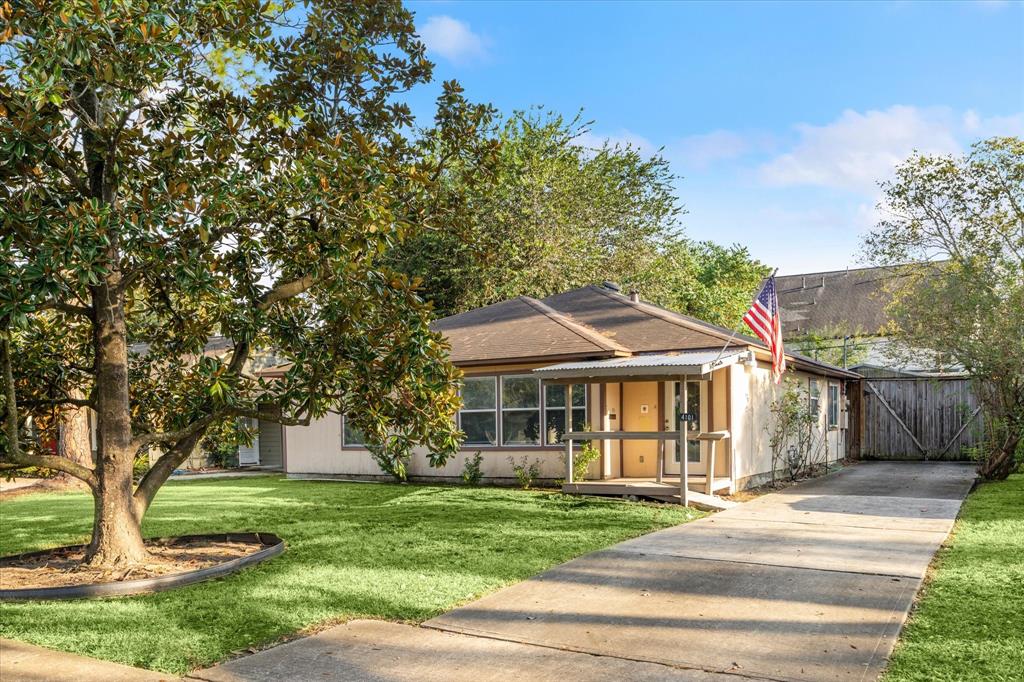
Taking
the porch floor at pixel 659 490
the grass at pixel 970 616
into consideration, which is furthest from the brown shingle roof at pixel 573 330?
the grass at pixel 970 616

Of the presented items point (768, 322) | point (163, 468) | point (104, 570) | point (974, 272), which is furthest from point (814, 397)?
point (104, 570)

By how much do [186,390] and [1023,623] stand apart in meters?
8.07

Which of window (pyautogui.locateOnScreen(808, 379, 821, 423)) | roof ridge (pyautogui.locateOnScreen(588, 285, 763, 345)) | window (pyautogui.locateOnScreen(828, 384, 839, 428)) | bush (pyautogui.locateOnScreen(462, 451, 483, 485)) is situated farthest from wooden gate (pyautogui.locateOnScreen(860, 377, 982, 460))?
bush (pyautogui.locateOnScreen(462, 451, 483, 485))

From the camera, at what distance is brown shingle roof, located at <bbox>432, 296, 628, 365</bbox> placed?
15.1 metres

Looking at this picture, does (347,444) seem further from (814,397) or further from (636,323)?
(814,397)

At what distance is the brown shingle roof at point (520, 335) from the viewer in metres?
15.1

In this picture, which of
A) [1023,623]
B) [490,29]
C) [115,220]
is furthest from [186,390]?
[490,29]

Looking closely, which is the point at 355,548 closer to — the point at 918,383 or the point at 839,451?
the point at 839,451

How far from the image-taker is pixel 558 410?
1542cm

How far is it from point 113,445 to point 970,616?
7279 millimetres

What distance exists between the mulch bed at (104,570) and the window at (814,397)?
13459 mm

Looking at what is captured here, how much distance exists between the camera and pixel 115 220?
630cm

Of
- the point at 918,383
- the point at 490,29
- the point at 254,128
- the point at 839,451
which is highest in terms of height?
the point at 490,29

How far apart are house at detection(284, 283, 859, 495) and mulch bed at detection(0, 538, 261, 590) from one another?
20.0ft
